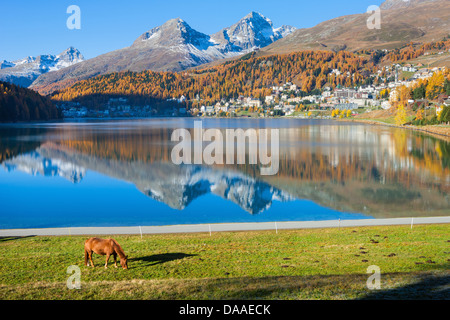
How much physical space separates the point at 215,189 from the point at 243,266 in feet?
70.3

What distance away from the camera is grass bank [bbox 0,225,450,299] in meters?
9.87

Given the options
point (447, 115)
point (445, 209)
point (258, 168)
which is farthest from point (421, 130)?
point (445, 209)

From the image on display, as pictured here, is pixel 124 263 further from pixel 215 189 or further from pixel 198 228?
pixel 215 189

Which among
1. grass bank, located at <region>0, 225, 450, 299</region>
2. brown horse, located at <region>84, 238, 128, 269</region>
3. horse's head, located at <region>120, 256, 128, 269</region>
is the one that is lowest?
grass bank, located at <region>0, 225, 450, 299</region>

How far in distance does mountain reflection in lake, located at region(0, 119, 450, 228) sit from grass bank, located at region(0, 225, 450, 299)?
7947mm

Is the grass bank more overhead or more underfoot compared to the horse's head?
more underfoot

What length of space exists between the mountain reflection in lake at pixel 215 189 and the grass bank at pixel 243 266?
7947 millimetres

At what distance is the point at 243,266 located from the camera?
12.3m

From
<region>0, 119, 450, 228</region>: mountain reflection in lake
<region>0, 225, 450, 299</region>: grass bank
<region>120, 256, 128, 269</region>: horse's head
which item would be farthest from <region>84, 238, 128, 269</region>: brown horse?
<region>0, 119, 450, 228</region>: mountain reflection in lake

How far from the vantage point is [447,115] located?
3561 inches

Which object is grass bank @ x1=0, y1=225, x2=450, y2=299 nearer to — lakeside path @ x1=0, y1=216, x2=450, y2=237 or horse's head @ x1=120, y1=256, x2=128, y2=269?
horse's head @ x1=120, y1=256, x2=128, y2=269

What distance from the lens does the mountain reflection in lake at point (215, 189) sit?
25.6 meters

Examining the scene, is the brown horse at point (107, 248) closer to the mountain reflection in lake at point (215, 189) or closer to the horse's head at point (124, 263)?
the horse's head at point (124, 263)
